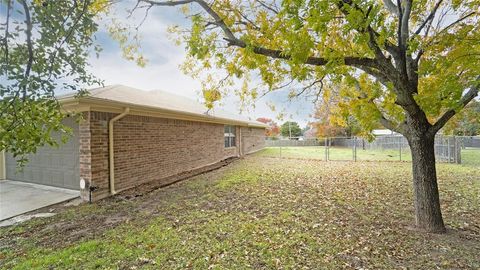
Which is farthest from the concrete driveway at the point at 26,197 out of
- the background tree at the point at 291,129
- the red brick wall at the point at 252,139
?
the background tree at the point at 291,129

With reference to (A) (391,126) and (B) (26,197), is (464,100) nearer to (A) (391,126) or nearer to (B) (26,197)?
(A) (391,126)

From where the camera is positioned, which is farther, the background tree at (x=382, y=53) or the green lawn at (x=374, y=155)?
the green lawn at (x=374, y=155)

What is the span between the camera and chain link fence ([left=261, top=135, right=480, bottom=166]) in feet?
45.6

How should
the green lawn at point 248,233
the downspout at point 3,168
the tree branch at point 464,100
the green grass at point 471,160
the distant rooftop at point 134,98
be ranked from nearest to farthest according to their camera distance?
1. the green lawn at point 248,233
2. the tree branch at point 464,100
3. the distant rooftop at point 134,98
4. the downspout at point 3,168
5. the green grass at point 471,160

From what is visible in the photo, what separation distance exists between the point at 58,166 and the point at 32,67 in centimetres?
605

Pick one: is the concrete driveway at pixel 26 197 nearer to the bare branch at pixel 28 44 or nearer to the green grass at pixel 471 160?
the bare branch at pixel 28 44

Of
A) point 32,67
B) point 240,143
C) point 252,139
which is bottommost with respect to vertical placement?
point 240,143

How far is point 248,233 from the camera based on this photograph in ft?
14.2

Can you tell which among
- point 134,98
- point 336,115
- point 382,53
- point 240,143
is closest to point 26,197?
point 134,98

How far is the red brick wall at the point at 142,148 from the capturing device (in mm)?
6352

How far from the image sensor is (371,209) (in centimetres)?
564

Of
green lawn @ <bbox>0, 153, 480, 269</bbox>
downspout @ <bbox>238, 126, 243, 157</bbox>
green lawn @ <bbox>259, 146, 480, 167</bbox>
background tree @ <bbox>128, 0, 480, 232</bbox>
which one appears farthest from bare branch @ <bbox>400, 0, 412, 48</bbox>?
downspout @ <bbox>238, 126, 243, 157</bbox>

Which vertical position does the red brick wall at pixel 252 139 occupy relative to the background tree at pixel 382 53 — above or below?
below

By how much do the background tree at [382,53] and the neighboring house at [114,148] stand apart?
10.2 ft
